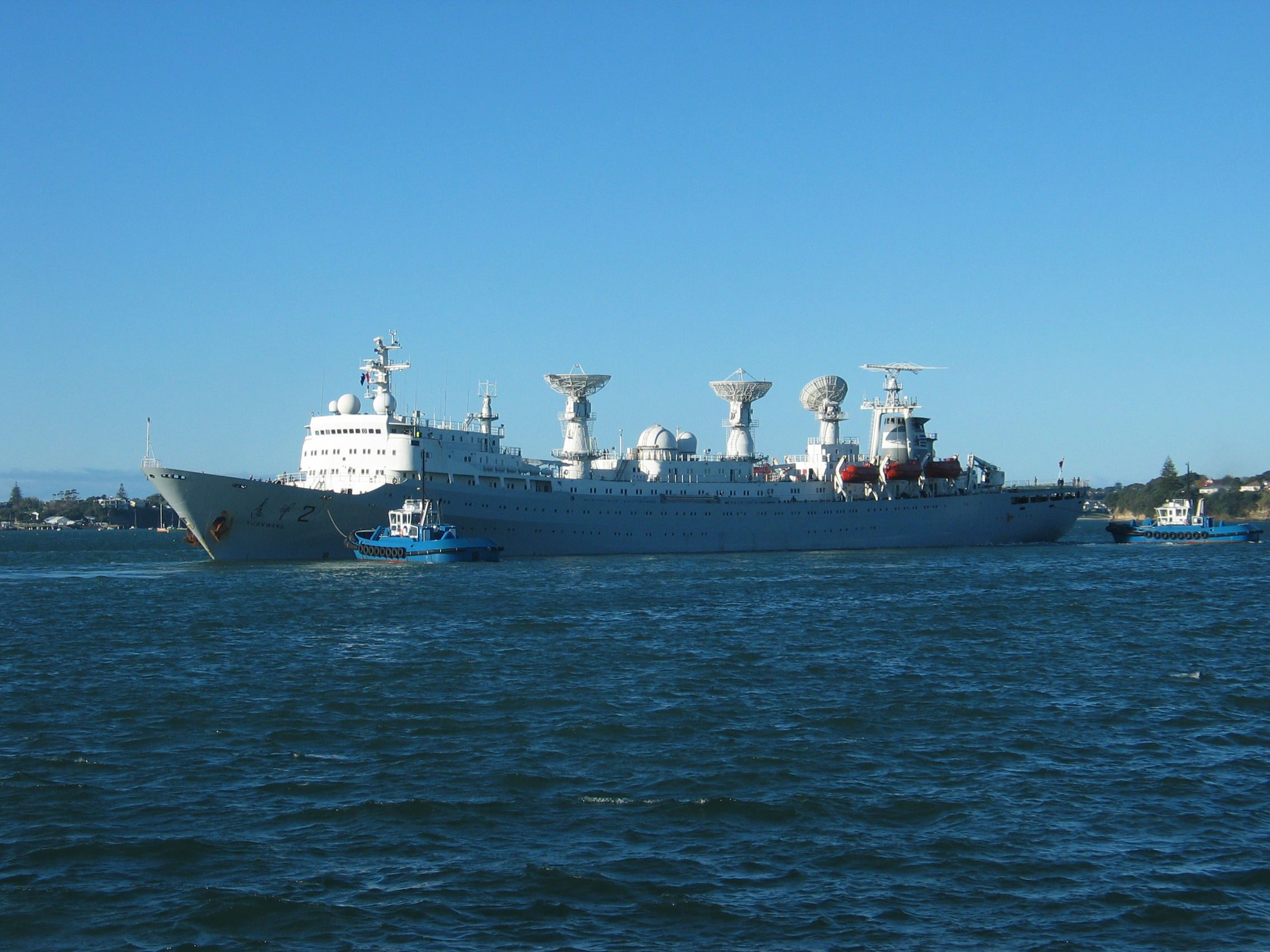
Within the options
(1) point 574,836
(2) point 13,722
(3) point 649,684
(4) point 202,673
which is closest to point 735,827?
(1) point 574,836

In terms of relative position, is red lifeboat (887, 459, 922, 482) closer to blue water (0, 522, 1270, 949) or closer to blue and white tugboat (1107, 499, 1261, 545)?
blue and white tugboat (1107, 499, 1261, 545)

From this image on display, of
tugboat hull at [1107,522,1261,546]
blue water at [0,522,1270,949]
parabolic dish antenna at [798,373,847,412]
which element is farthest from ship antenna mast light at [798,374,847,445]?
blue water at [0,522,1270,949]

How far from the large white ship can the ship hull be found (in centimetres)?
9

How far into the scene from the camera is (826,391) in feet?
281

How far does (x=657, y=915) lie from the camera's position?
1176cm

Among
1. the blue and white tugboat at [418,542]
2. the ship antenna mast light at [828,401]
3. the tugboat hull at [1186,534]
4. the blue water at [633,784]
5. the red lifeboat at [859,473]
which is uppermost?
the ship antenna mast light at [828,401]

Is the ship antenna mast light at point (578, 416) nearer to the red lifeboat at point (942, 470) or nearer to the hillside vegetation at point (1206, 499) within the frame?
the red lifeboat at point (942, 470)

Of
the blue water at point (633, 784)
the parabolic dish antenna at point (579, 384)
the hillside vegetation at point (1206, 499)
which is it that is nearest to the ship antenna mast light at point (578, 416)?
the parabolic dish antenna at point (579, 384)

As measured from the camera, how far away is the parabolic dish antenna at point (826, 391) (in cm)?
8538

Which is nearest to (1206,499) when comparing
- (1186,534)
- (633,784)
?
(1186,534)

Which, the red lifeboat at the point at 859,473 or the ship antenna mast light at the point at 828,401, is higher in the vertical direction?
the ship antenna mast light at the point at 828,401

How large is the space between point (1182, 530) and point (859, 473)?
3118 cm

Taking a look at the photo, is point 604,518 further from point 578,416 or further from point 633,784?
point 633,784

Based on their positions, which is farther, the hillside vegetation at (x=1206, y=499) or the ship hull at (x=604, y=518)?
the hillside vegetation at (x=1206, y=499)
